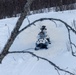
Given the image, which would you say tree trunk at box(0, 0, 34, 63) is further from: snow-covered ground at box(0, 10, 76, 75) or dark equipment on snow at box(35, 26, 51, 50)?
dark equipment on snow at box(35, 26, 51, 50)

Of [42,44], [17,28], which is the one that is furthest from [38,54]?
[17,28]

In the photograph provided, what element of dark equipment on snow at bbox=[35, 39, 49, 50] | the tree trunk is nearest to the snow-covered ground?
dark equipment on snow at bbox=[35, 39, 49, 50]

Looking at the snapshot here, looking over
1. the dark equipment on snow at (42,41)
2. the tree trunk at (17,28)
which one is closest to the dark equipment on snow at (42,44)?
the dark equipment on snow at (42,41)

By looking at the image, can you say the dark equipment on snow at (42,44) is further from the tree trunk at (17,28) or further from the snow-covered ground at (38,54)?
the tree trunk at (17,28)

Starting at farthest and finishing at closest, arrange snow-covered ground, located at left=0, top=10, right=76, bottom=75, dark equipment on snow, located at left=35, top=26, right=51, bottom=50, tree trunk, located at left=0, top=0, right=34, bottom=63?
dark equipment on snow, located at left=35, top=26, right=51, bottom=50 < snow-covered ground, located at left=0, top=10, right=76, bottom=75 < tree trunk, located at left=0, top=0, right=34, bottom=63

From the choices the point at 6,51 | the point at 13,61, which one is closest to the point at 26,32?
the point at 13,61

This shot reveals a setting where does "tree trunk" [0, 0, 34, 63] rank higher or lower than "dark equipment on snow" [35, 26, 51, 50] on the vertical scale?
higher

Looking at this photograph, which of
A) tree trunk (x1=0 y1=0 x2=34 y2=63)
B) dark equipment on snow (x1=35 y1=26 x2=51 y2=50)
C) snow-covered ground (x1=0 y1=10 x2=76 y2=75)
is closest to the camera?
tree trunk (x1=0 y1=0 x2=34 y2=63)

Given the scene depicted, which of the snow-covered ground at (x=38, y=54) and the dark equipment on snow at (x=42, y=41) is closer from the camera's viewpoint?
the snow-covered ground at (x=38, y=54)

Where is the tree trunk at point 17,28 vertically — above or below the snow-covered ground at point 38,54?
above

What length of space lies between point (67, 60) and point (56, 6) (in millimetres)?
3760

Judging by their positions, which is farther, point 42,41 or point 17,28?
point 42,41

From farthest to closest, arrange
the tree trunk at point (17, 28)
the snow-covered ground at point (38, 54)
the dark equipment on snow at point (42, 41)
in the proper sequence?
the dark equipment on snow at point (42, 41)
the snow-covered ground at point (38, 54)
the tree trunk at point (17, 28)

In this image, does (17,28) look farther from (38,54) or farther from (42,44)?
(42,44)
